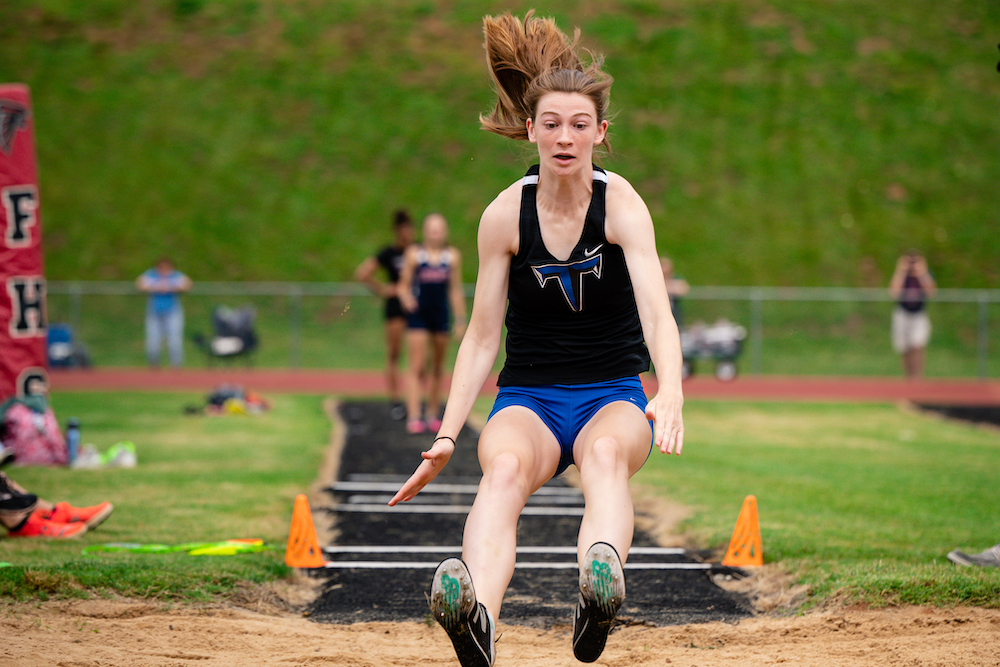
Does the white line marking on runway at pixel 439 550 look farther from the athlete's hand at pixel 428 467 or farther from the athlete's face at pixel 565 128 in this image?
the athlete's face at pixel 565 128

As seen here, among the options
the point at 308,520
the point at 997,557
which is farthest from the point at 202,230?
the point at 997,557

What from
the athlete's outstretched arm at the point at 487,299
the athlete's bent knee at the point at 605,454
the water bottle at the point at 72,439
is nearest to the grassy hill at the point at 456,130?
the water bottle at the point at 72,439

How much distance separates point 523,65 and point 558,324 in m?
1.03

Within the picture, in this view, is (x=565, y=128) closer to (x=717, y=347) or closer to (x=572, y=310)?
(x=572, y=310)

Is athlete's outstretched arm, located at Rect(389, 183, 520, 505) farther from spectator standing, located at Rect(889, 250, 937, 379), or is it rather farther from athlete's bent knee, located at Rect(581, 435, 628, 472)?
spectator standing, located at Rect(889, 250, 937, 379)

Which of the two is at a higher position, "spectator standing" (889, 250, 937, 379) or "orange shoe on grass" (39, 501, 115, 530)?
"spectator standing" (889, 250, 937, 379)

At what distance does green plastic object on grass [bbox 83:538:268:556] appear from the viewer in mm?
5312

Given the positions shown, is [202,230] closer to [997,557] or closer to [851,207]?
[851,207]

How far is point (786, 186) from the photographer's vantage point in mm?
27406

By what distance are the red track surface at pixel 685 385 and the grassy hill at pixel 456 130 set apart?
21.2 ft

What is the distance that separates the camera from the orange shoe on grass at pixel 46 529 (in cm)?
560

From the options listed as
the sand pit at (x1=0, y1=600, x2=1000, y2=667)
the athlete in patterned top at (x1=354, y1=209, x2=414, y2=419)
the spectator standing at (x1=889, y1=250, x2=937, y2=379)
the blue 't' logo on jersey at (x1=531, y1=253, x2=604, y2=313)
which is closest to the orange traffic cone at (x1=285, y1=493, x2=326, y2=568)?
the sand pit at (x1=0, y1=600, x2=1000, y2=667)

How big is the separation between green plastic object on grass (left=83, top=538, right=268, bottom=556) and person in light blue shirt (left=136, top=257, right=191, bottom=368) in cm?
1387

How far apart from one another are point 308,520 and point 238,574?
1.77ft
